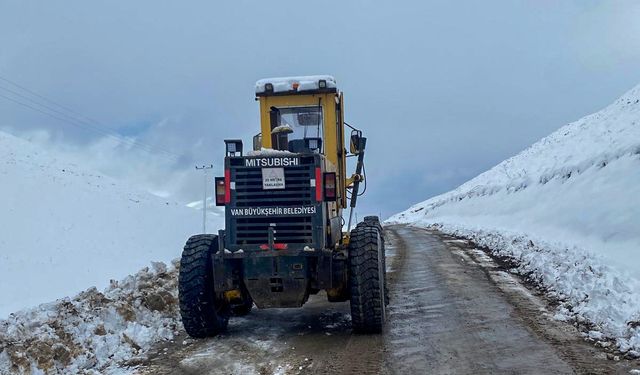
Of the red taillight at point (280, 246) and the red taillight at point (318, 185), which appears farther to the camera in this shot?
the red taillight at point (318, 185)

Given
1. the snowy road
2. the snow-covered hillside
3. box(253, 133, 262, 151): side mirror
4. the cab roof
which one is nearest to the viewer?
the snowy road

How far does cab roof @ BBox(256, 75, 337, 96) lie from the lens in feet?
27.9

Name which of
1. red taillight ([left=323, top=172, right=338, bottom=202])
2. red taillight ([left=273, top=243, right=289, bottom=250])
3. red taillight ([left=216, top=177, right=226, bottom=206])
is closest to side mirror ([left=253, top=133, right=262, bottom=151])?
red taillight ([left=216, top=177, right=226, bottom=206])

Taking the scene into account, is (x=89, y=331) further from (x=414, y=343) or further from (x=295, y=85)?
(x=295, y=85)

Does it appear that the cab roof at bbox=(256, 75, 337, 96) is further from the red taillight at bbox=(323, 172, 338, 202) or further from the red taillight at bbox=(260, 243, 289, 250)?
the red taillight at bbox=(260, 243, 289, 250)

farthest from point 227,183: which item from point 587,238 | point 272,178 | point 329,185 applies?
point 587,238

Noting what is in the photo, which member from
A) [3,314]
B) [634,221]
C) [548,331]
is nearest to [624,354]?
[548,331]

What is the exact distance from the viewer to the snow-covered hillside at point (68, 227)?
16484 mm

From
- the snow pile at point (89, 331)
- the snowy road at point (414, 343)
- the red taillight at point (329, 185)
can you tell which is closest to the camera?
the snowy road at point (414, 343)

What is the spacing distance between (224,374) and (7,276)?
1342cm

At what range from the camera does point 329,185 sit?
7.05 m

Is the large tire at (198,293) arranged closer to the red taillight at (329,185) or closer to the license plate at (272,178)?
the license plate at (272,178)

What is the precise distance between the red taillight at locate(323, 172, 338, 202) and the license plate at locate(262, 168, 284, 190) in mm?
562

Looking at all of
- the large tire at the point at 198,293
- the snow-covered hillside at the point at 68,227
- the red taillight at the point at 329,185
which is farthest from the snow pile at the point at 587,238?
the snow-covered hillside at the point at 68,227
